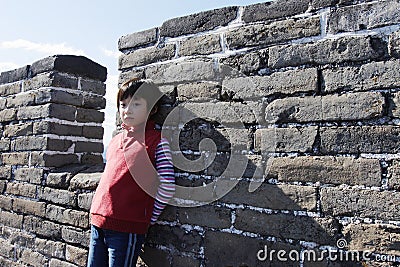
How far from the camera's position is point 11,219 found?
9.13 feet

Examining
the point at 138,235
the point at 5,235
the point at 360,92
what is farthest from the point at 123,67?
the point at 5,235

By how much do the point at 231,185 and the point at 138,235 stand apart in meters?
0.55

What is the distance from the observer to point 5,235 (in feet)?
9.28

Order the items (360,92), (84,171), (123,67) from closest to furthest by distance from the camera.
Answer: (360,92) < (123,67) < (84,171)

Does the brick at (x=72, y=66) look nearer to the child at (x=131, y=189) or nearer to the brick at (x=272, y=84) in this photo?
the child at (x=131, y=189)

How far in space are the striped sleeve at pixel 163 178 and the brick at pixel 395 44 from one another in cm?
111

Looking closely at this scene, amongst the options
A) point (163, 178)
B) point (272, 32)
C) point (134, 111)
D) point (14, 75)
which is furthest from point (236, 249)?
point (14, 75)

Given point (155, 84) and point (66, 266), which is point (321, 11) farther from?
point (66, 266)

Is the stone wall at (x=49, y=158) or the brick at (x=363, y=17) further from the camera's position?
the stone wall at (x=49, y=158)

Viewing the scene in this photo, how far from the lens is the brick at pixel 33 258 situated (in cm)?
252

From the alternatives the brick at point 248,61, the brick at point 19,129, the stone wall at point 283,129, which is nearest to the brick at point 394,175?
the stone wall at point 283,129

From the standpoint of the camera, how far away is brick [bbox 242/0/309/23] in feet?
5.58

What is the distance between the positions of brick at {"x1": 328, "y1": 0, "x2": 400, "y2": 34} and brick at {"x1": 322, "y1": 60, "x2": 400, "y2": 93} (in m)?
0.17

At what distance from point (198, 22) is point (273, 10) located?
1.36 ft
